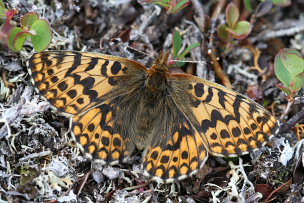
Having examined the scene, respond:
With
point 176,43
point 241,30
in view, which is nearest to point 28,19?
point 176,43

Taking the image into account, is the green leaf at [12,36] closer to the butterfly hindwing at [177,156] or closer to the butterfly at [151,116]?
the butterfly at [151,116]

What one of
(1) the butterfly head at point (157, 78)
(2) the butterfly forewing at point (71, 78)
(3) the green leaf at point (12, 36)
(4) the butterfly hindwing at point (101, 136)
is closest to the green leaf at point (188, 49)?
(1) the butterfly head at point (157, 78)

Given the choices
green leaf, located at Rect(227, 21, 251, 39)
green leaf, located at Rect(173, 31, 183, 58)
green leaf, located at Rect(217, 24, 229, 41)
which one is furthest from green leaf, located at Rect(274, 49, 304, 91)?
green leaf, located at Rect(173, 31, 183, 58)

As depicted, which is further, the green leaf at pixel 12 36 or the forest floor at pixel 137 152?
the green leaf at pixel 12 36

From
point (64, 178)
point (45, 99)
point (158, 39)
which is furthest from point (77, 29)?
point (64, 178)

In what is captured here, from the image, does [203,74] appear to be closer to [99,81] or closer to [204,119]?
[204,119]

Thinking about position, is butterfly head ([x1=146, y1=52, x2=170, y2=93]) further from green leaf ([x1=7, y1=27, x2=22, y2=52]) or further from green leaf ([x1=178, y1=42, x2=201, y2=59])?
green leaf ([x1=7, y1=27, x2=22, y2=52])
